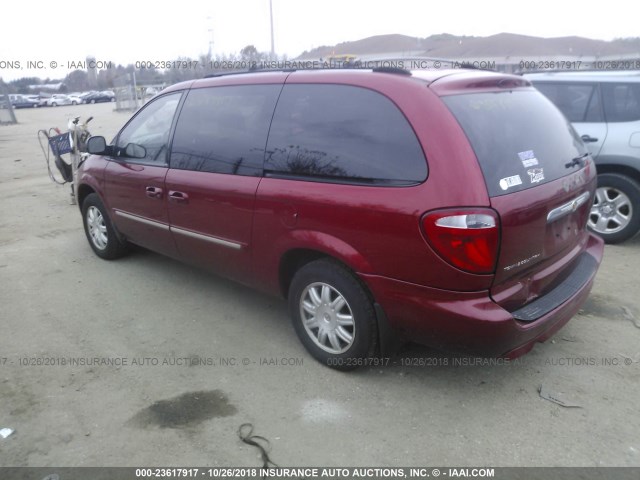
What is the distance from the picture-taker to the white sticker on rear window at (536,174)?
9.29 ft

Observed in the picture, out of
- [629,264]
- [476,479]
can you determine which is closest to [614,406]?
[476,479]

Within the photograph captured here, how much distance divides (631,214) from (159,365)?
486 cm

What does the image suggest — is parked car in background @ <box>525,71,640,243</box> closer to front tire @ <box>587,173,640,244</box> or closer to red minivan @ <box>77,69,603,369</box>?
front tire @ <box>587,173,640,244</box>

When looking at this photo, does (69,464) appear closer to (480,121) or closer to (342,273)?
(342,273)

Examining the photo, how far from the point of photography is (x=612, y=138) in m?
5.42

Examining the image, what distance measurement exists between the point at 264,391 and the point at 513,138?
2.07m

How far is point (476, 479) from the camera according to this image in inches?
97.9

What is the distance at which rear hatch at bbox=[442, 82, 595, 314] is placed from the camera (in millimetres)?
2664

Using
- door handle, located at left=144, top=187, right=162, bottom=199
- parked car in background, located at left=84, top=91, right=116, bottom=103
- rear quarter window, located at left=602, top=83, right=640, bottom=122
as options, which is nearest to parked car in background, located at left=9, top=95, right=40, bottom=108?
parked car in background, located at left=84, top=91, right=116, bottom=103

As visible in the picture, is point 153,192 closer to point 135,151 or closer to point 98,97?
point 135,151

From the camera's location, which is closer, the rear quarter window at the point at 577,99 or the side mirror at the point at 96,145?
the side mirror at the point at 96,145

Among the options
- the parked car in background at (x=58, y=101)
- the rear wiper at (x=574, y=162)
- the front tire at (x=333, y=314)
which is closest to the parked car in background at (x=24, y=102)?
the parked car in background at (x=58, y=101)

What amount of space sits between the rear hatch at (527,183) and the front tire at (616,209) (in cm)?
246

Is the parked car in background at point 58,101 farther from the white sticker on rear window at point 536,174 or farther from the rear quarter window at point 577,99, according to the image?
the white sticker on rear window at point 536,174
